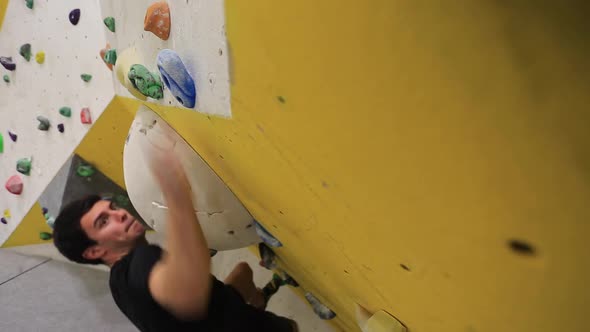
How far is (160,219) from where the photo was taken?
883 millimetres

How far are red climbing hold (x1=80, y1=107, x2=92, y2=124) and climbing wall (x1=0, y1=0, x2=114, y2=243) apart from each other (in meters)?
0.01

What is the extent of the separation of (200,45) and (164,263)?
1.55 ft

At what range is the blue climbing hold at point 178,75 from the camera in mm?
572

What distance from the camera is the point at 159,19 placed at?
0.59 meters

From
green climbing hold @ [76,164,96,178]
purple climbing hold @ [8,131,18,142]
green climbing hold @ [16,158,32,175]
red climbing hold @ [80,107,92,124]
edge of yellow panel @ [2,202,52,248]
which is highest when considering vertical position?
red climbing hold @ [80,107,92,124]

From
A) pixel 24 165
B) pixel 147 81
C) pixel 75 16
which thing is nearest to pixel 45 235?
pixel 24 165

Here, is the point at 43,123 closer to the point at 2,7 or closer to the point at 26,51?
the point at 26,51

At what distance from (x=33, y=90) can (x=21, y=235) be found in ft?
2.54

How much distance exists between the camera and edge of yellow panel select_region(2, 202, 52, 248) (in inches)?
66.5

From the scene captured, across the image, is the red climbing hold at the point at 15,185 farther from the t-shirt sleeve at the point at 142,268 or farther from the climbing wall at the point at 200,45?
the climbing wall at the point at 200,45

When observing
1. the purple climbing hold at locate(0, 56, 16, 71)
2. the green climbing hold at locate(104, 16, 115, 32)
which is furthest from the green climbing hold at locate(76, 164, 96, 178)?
the green climbing hold at locate(104, 16, 115, 32)

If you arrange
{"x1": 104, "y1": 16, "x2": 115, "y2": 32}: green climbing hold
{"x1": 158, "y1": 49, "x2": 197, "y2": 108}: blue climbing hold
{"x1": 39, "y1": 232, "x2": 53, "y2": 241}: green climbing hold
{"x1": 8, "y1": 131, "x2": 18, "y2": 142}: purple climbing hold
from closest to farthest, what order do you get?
{"x1": 158, "y1": 49, "x2": 197, "y2": 108}: blue climbing hold, {"x1": 104, "y1": 16, "x2": 115, "y2": 32}: green climbing hold, {"x1": 8, "y1": 131, "x2": 18, "y2": 142}: purple climbing hold, {"x1": 39, "y1": 232, "x2": 53, "y2": 241}: green climbing hold

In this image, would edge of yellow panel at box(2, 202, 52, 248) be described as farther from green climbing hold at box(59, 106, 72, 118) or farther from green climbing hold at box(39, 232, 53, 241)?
green climbing hold at box(59, 106, 72, 118)

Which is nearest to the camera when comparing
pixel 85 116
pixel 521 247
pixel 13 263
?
pixel 521 247
